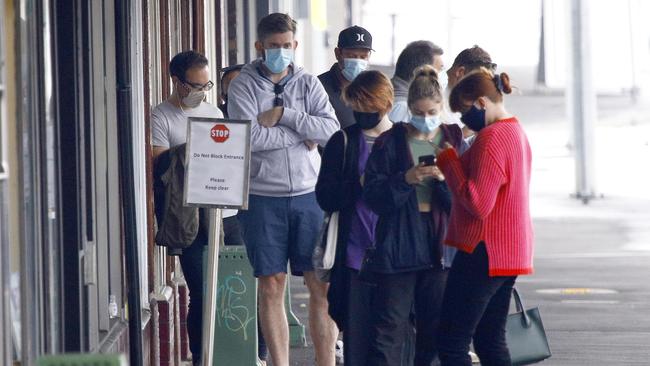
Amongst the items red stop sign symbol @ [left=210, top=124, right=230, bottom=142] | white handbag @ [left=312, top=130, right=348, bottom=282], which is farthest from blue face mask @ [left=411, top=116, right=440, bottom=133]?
red stop sign symbol @ [left=210, top=124, right=230, bottom=142]

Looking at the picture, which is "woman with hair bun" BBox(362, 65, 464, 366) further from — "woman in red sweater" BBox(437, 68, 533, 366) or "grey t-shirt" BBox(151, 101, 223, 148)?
"grey t-shirt" BBox(151, 101, 223, 148)

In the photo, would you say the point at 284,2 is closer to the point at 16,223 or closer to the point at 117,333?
the point at 117,333

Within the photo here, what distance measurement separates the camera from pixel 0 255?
467 cm

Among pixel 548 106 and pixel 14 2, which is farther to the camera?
pixel 548 106

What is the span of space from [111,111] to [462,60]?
196 cm

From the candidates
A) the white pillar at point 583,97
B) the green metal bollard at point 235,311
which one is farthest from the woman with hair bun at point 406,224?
the white pillar at point 583,97

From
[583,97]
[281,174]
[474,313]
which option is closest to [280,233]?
[281,174]

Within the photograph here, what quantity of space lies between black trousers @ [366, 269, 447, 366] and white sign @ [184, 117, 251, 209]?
2.45 feet

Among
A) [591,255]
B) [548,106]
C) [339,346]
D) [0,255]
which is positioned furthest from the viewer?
[548,106]

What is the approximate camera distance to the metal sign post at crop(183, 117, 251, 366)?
6438 millimetres

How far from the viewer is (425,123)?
6.23 m

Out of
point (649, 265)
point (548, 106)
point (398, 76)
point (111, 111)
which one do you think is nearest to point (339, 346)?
point (398, 76)

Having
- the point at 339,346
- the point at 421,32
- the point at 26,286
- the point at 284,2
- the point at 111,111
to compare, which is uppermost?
the point at 421,32

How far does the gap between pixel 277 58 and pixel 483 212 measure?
1.73 metres
